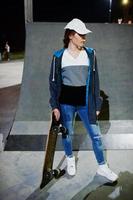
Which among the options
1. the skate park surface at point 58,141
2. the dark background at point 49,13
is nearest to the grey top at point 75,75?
the skate park surface at point 58,141

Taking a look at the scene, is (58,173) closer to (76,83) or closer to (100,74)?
(76,83)

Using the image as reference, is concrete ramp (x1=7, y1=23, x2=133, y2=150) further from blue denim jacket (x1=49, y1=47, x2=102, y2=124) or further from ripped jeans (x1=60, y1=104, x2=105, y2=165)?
blue denim jacket (x1=49, y1=47, x2=102, y2=124)

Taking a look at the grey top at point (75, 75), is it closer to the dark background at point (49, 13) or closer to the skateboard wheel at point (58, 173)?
the skateboard wheel at point (58, 173)

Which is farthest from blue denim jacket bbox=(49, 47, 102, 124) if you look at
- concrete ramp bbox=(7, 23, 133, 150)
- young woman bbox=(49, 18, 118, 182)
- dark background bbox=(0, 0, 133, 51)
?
dark background bbox=(0, 0, 133, 51)

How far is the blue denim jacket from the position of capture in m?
4.84

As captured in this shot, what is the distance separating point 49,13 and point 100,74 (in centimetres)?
5874

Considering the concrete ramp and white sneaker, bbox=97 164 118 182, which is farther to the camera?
the concrete ramp

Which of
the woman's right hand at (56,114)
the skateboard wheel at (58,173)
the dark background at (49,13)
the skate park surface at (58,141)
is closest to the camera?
the skate park surface at (58,141)

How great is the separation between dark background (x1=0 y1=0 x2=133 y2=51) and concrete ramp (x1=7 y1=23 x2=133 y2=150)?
110ft

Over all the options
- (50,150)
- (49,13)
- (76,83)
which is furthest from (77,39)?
(49,13)

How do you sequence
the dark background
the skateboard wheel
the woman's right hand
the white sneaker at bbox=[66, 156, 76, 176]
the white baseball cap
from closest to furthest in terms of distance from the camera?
the white baseball cap, the woman's right hand, the skateboard wheel, the white sneaker at bbox=[66, 156, 76, 176], the dark background

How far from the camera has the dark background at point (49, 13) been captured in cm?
5109

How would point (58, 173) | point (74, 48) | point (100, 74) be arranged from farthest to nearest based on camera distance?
point (100, 74)
point (58, 173)
point (74, 48)

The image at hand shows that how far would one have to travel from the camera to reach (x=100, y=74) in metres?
7.59
